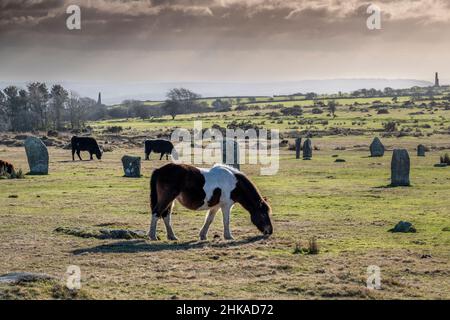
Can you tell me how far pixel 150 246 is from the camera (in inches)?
720

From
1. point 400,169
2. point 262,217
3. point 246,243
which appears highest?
point 400,169

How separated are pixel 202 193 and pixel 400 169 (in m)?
17.4

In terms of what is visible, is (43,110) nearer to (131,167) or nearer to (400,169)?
(131,167)

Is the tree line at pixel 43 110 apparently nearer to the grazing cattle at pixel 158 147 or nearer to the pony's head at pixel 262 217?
the grazing cattle at pixel 158 147

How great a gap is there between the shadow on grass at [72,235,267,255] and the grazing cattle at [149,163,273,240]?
64 cm

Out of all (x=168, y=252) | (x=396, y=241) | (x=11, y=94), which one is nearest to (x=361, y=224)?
(x=396, y=241)

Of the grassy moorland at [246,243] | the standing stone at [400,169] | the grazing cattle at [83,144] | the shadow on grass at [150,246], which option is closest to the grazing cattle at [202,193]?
the shadow on grass at [150,246]

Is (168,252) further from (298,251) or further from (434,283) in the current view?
(434,283)

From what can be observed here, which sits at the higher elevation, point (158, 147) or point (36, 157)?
point (36, 157)

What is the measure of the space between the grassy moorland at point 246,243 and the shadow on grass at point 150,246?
3 cm

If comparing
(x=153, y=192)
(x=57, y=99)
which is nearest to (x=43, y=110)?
(x=57, y=99)

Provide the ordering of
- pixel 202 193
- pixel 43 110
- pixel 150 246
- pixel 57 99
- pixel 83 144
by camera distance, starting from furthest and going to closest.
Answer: pixel 43 110, pixel 57 99, pixel 83 144, pixel 202 193, pixel 150 246
